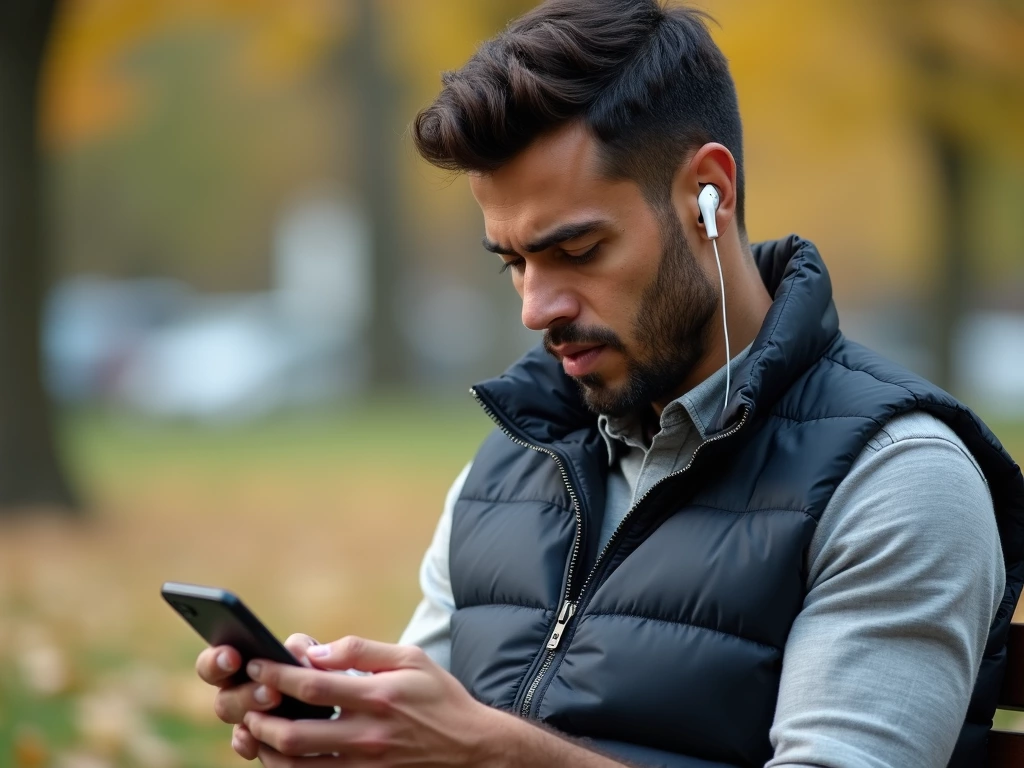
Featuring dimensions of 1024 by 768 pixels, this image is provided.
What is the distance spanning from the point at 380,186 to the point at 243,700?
1930 cm

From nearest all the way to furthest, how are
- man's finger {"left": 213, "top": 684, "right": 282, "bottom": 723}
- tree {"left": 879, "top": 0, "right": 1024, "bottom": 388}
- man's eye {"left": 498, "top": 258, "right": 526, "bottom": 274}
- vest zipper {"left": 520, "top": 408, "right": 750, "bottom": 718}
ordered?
man's finger {"left": 213, "top": 684, "right": 282, "bottom": 723} < vest zipper {"left": 520, "top": 408, "right": 750, "bottom": 718} < man's eye {"left": 498, "top": 258, "right": 526, "bottom": 274} < tree {"left": 879, "top": 0, "right": 1024, "bottom": 388}

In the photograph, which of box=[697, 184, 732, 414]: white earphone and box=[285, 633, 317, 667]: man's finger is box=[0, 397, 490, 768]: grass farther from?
box=[697, 184, 732, 414]: white earphone

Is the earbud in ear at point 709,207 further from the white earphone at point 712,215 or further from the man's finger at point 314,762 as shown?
the man's finger at point 314,762

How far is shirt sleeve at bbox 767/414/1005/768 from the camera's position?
84.7 inches

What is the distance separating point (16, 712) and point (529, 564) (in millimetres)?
2919

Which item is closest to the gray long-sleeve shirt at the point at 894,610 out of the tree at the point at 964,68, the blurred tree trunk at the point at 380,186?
the tree at the point at 964,68

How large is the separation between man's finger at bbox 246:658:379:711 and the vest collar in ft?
2.69

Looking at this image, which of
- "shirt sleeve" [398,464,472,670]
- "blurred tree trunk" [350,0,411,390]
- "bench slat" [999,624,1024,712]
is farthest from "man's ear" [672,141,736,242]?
"blurred tree trunk" [350,0,411,390]

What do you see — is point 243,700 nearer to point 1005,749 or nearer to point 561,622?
point 561,622

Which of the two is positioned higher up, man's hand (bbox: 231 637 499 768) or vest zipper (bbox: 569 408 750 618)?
vest zipper (bbox: 569 408 750 618)

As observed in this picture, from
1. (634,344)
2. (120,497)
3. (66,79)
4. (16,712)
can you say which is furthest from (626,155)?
(66,79)

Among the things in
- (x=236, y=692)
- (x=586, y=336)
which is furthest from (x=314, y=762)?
(x=586, y=336)

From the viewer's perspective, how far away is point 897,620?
7.15ft

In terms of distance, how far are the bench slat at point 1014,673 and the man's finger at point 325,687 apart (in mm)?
1176
